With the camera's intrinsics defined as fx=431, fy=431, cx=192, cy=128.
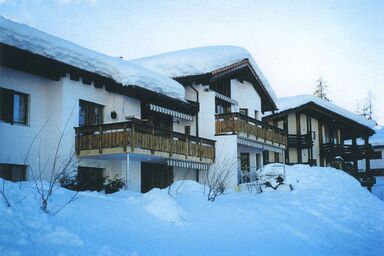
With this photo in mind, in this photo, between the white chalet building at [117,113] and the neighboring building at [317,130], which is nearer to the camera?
the white chalet building at [117,113]

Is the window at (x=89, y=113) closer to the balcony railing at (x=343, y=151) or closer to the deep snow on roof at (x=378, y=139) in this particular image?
the balcony railing at (x=343, y=151)

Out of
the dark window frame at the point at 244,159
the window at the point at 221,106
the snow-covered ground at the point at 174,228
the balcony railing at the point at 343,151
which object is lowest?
the snow-covered ground at the point at 174,228

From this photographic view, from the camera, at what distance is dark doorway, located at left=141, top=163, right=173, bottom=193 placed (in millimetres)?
21172

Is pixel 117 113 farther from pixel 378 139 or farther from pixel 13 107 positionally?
pixel 378 139

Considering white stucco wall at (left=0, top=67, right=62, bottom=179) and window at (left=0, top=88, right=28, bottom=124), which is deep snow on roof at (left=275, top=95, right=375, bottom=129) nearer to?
white stucco wall at (left=0, top=67, right=62, bottom=179)

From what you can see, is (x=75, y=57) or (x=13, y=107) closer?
(x=13, y=107)

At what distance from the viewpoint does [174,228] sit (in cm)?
880

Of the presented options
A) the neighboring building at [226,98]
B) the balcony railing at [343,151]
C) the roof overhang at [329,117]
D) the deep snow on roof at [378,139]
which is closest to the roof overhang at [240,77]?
the neighboring building at [226,98]

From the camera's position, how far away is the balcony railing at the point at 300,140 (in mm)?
34125

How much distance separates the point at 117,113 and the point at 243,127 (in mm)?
7828

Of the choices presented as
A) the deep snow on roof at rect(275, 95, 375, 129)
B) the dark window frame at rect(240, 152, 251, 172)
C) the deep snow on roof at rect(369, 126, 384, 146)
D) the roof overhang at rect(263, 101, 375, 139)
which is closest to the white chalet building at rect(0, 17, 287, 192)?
the dark window frame at rect(240, 152, 251, 172)

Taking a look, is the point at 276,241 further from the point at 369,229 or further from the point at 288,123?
the point at 288,123

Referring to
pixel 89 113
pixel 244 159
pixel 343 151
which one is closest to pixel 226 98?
pixel 244 159

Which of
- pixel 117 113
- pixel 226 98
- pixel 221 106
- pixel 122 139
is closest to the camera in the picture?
A: pixel 122 139
